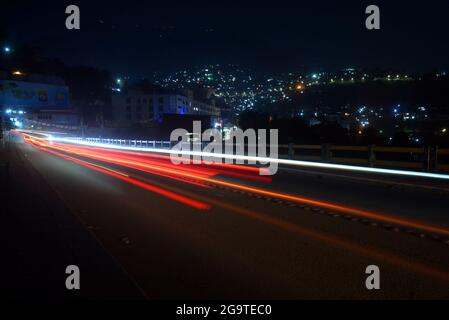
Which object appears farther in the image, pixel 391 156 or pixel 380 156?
pixel 380 156

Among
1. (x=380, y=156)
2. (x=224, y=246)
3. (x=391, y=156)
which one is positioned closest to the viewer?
(x=224, y=246)

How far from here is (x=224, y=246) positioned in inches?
298

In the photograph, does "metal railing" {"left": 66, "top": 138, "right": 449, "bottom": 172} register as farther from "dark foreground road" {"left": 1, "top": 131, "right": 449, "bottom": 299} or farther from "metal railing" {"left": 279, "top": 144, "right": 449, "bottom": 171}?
"dark foreground road" {"left": 1, "top": 131, "right": 449, "bottom": 299}

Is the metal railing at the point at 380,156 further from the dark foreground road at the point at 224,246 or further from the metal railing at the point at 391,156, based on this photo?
the dark foreground road at the point at 224,246

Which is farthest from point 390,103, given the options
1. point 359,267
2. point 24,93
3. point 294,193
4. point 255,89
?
point 359,267

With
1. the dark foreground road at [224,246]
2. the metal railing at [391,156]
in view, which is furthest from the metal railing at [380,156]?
the dark foreground road at [224,246]

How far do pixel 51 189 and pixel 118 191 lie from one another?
231 centimetres

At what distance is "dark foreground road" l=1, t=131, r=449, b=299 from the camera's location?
5.57m

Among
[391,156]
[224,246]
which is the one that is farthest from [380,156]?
[224,246]

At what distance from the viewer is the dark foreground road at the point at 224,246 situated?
18.3ft

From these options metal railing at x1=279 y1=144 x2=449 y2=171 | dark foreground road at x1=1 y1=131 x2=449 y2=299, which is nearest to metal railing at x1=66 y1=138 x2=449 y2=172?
metal railing at x1=279 y1=144 x2=449 y2=171

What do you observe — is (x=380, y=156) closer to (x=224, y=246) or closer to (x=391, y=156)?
(x=391, y=156)

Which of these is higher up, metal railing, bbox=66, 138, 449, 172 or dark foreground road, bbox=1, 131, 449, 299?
metal railing, bbox=66, 138, 449, 172

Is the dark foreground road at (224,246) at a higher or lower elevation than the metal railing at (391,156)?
lower
